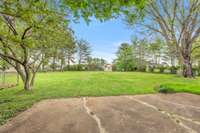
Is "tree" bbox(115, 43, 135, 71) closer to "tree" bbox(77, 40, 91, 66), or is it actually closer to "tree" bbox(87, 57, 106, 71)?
"tree" bbox(87, 57, 106, 71)

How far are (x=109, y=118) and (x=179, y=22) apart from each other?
690 inches

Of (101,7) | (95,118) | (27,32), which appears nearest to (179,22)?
(27,32)

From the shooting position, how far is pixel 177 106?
6352mm

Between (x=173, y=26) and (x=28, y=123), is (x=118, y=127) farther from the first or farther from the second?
(x=173, y=26)

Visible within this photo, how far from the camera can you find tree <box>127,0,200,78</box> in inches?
728

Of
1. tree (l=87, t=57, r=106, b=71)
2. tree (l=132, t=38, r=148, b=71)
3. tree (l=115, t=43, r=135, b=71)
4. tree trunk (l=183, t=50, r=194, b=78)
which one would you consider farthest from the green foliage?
tree (l=87, t=57, r=106, b=71)

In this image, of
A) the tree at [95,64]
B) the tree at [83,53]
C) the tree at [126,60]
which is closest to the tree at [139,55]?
the tree at [126,60]

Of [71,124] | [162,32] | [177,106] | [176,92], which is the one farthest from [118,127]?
[162,32]

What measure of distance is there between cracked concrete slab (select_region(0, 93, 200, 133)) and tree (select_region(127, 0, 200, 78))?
13563mm

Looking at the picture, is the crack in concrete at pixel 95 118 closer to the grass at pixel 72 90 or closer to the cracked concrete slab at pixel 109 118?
the cracked concrete slab at pixel 109 118

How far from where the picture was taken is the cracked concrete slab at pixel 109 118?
4.30 metres

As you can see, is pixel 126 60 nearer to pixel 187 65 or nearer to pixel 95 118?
pixel 187 65

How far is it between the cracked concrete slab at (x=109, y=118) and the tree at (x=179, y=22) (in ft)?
44.5

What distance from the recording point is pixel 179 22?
19438 millimetres
